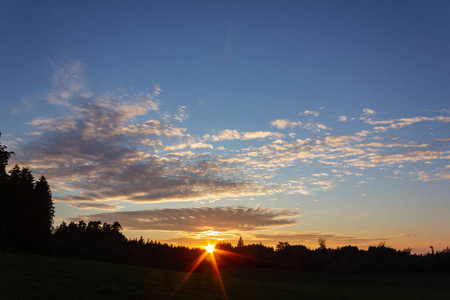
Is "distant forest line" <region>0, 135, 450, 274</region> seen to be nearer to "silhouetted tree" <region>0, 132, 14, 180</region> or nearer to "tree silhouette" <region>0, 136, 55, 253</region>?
"tree silhouette" <region>0, 136, 55, 253</region>

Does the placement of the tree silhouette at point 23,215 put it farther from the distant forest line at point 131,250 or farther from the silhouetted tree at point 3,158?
the silhouetted tree at point 3,158

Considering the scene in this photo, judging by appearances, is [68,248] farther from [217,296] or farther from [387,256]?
[387,256]

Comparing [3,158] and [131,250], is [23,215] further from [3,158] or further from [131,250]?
[131,250]

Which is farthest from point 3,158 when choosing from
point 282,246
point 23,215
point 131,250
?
point 282,246

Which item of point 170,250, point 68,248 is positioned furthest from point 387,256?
point 68,248

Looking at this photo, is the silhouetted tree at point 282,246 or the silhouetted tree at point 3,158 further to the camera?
the silhouetted tree at point 282,246

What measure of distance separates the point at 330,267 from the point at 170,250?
61726mm

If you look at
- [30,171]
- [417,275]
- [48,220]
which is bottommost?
[417,275]

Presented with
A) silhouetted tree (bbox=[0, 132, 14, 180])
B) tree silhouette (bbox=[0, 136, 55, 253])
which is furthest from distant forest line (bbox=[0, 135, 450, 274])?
silhouetted tree (bbox=[0, 132, 14, 180])

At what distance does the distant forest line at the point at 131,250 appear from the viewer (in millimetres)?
76812

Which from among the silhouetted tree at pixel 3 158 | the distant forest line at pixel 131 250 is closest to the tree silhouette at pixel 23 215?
the distant forest line at pixel 131 250

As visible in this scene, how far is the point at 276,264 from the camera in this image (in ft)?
408

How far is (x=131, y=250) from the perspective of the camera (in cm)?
12006

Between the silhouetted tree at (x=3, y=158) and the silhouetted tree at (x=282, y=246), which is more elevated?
the silhouetted tree at (x=3, y=158)
